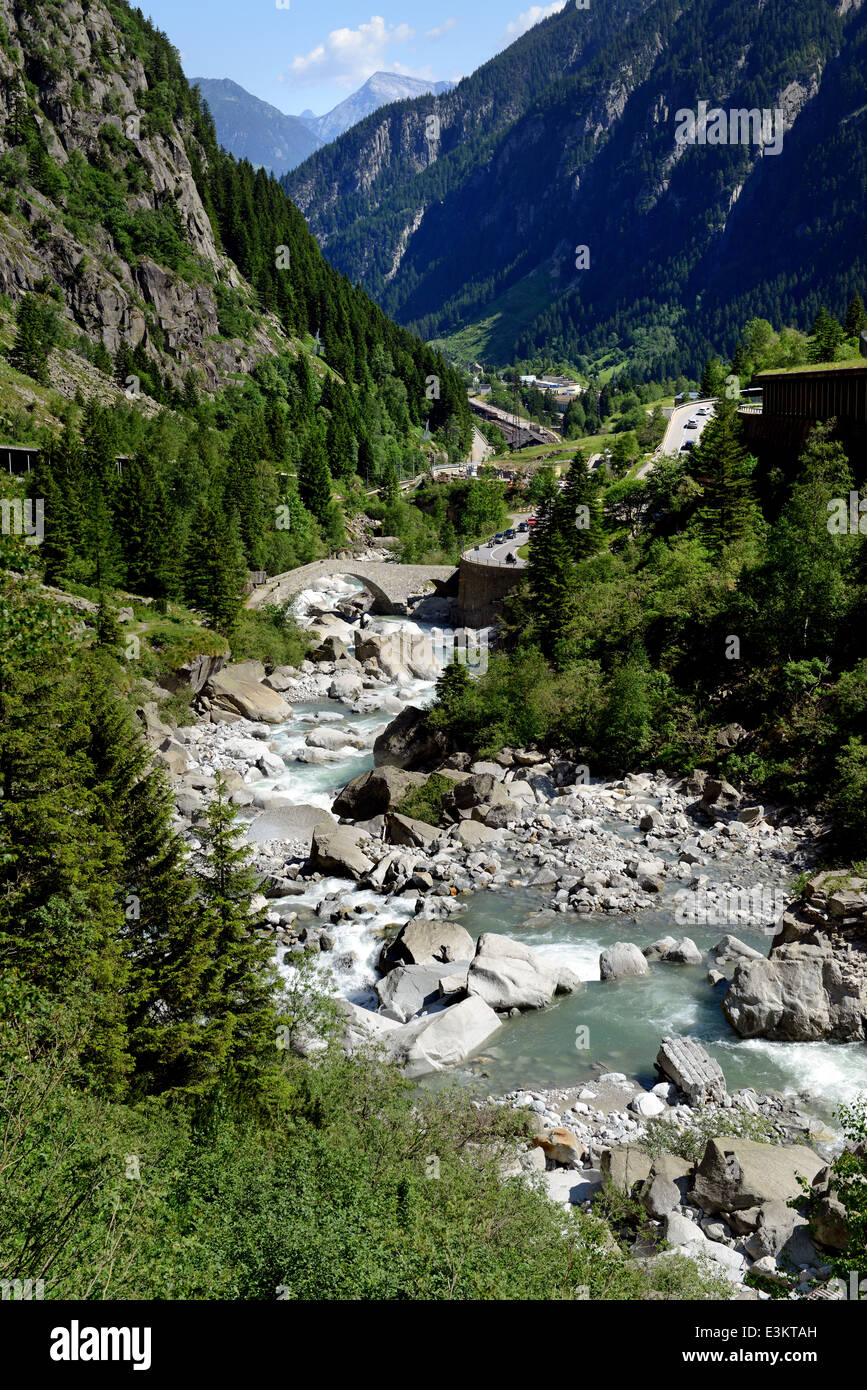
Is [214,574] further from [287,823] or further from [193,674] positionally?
[287,823]

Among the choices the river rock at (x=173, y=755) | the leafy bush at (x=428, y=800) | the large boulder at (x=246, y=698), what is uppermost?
the large boulder at (x=246, y=698)

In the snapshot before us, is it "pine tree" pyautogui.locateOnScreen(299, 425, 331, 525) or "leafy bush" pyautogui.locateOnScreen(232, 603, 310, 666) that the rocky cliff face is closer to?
"pine tree" pyautogui.locateOnScreen(299, 425, 331, 525)

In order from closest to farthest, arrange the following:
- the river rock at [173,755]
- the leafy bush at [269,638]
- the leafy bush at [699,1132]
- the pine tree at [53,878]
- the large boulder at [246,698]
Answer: the pine tree at [53,878] → the leafy bush at [699,1132] → the river rock at [173,755] → the large boulder at [246,698] → the leafy bush at [269,638]

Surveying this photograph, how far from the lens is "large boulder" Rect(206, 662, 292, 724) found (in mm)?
55719

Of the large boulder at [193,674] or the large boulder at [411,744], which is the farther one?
the large boulder at [193,674]

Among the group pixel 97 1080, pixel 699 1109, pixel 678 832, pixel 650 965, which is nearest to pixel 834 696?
pixel 678 832

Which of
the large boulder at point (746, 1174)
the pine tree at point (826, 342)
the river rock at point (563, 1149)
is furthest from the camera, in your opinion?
the pine tree at point (826, 342)

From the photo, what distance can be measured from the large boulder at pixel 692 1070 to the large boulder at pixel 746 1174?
10.3ft

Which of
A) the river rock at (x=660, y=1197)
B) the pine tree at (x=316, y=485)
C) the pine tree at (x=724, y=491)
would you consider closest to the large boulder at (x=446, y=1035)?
the river rock at (x=660, y=1197)

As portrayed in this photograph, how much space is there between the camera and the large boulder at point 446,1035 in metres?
22.5

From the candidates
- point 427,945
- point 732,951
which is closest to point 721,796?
point 732,951

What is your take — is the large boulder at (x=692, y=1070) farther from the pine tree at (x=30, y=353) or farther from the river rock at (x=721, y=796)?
the pine tree at (x=30, y=353)

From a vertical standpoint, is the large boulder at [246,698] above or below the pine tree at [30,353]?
below
